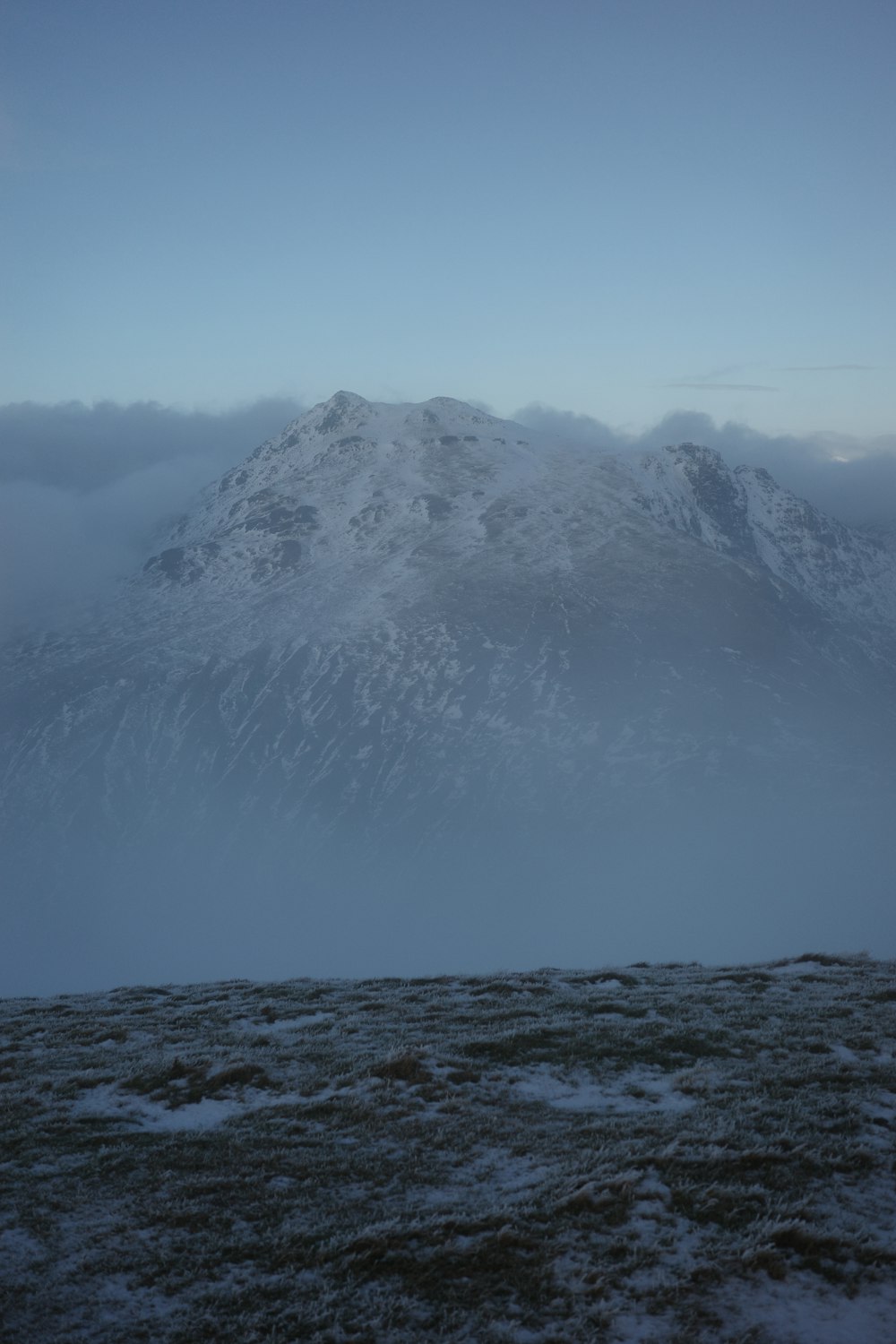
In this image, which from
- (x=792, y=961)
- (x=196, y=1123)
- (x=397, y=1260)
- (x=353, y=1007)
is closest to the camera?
(x=397, y=1260)

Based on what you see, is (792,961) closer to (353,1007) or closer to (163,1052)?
(353,1007)

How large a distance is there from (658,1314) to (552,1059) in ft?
29.2

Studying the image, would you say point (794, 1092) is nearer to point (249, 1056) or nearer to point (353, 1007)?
point (249, 1056)

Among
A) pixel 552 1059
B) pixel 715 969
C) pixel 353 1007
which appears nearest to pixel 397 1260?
pixel 552 1059

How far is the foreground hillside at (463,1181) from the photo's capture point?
34.1 feet

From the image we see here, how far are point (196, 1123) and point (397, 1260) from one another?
6465mm

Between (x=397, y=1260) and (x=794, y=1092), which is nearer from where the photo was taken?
(x=397, y=1260)

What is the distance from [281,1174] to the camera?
544 inches

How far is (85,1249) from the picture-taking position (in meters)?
11.8

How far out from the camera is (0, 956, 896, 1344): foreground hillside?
10383 millimetres

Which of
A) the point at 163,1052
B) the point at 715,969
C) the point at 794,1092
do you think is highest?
the point at 794,1092

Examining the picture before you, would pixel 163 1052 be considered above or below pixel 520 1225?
below

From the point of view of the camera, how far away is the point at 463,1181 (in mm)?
13453

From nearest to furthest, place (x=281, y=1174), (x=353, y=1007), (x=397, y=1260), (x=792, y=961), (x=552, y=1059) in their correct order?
(x=397, y=1260) → (x=281, y=1174) → (x=552, y=1059) → (x=353, y=1007) → (x=792, y=961)
